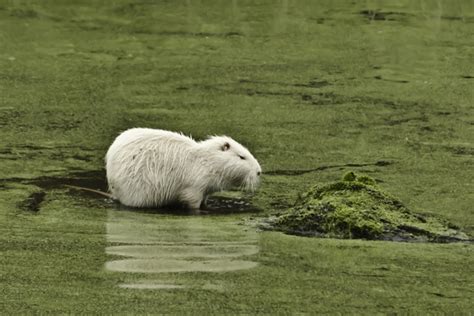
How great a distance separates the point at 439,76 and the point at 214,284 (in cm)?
475

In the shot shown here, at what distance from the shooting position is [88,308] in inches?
174

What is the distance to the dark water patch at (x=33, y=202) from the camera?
6230 millimetres

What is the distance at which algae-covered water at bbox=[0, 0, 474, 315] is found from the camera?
4754 mm

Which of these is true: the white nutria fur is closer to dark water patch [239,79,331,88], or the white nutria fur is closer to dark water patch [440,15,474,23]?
dark water patch [239,79,331,88]

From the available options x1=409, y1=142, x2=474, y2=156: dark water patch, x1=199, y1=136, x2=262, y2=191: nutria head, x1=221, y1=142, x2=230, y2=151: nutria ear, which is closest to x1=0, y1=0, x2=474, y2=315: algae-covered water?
x1=409, y1=142, x2=474, y2=156: dark water patch

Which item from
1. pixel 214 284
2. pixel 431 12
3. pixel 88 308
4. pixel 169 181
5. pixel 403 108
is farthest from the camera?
pixel 431 12

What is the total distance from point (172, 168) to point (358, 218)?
55.6 inches

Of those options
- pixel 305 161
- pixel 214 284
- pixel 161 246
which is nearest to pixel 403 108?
pixel 305 161

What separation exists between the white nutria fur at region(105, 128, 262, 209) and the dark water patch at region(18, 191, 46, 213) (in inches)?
15.5

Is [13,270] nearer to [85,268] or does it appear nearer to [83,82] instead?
[85,268]

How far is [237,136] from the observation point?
7.85 meters

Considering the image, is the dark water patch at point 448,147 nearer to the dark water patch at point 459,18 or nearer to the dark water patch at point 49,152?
the dark water patch at point 49,152

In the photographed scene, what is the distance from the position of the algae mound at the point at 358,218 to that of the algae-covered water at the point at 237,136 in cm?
14

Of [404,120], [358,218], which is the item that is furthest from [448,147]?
[358,218]
